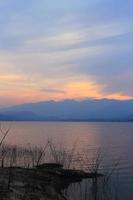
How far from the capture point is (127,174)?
125 feet

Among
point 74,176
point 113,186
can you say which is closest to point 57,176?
point 74,176

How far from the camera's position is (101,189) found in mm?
28578

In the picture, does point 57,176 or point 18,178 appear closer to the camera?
point 18,178

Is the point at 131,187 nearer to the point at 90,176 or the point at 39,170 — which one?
the point at 90,176

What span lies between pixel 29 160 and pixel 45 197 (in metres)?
21.4

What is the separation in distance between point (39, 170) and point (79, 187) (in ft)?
11.5

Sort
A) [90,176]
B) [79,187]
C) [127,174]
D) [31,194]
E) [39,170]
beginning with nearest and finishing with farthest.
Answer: [31,194] → [79,187] → [39,170] → [90,176] → [127,174]

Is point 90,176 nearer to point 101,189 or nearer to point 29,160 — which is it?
point 101,189

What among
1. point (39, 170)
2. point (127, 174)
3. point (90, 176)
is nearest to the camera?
point (39, 170)

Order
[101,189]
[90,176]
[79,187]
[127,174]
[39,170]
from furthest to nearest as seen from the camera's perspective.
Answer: [127,174], [90,176], [39,170], [79,187], [101,189]

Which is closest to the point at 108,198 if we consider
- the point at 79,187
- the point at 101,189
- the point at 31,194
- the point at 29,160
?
the point at 101,189

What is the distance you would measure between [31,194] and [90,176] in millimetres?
14431

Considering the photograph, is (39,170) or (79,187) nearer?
(79,187)

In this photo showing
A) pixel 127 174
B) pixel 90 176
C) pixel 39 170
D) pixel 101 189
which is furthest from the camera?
pixel 127 174
